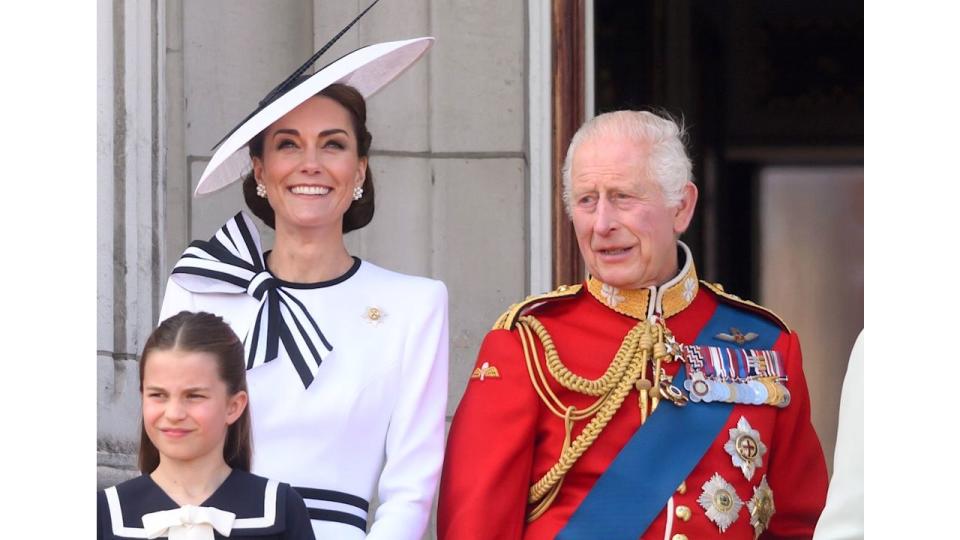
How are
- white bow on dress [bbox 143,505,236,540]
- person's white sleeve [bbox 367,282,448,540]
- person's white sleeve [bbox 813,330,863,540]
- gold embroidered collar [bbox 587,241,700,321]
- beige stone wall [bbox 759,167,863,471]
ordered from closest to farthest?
1. person's white sleeve [bbox 813,330,863,540]
2. white bow on dress [bbox 143,505,236,540]
3. person's white sleeve [bbox 367,282,448,540]
4. gold embroidered collar [bbox 587,241,700,321]
5. beige stone wall [bbox 759,167,863,471]

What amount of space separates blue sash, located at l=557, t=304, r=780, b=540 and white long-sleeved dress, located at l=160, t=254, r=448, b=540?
0.31m

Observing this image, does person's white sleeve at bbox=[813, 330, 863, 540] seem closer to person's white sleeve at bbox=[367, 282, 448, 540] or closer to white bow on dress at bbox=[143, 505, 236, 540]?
person's white sleeve at bbox=[367, 282, 448, 540]

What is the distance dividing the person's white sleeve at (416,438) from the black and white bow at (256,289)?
6.8 inches

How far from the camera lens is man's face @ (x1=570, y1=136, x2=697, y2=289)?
418 cm

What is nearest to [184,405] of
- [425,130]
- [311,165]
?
[311,165]

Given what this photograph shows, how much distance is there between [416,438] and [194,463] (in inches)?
18.0

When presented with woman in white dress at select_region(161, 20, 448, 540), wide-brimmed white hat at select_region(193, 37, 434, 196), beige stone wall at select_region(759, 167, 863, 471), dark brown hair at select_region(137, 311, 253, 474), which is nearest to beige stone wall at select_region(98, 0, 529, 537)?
wide-brimmed white hat at select_region(193, 37, 434, 196)

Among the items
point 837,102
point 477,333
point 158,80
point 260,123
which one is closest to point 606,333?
point 260,123

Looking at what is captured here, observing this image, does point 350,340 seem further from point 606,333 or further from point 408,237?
point 408,237

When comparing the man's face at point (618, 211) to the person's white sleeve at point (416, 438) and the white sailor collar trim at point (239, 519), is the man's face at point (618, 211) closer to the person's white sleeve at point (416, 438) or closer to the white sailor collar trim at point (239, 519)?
the person's white sleeve at point (416, 438)

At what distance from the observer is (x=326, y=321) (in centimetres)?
418

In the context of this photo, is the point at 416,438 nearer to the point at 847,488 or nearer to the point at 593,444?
the point at 593,444

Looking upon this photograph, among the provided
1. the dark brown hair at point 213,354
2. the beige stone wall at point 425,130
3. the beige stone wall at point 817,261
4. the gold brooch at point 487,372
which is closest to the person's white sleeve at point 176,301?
the dark brown hair at point 213,354

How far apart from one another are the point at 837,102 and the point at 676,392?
4.06 m
